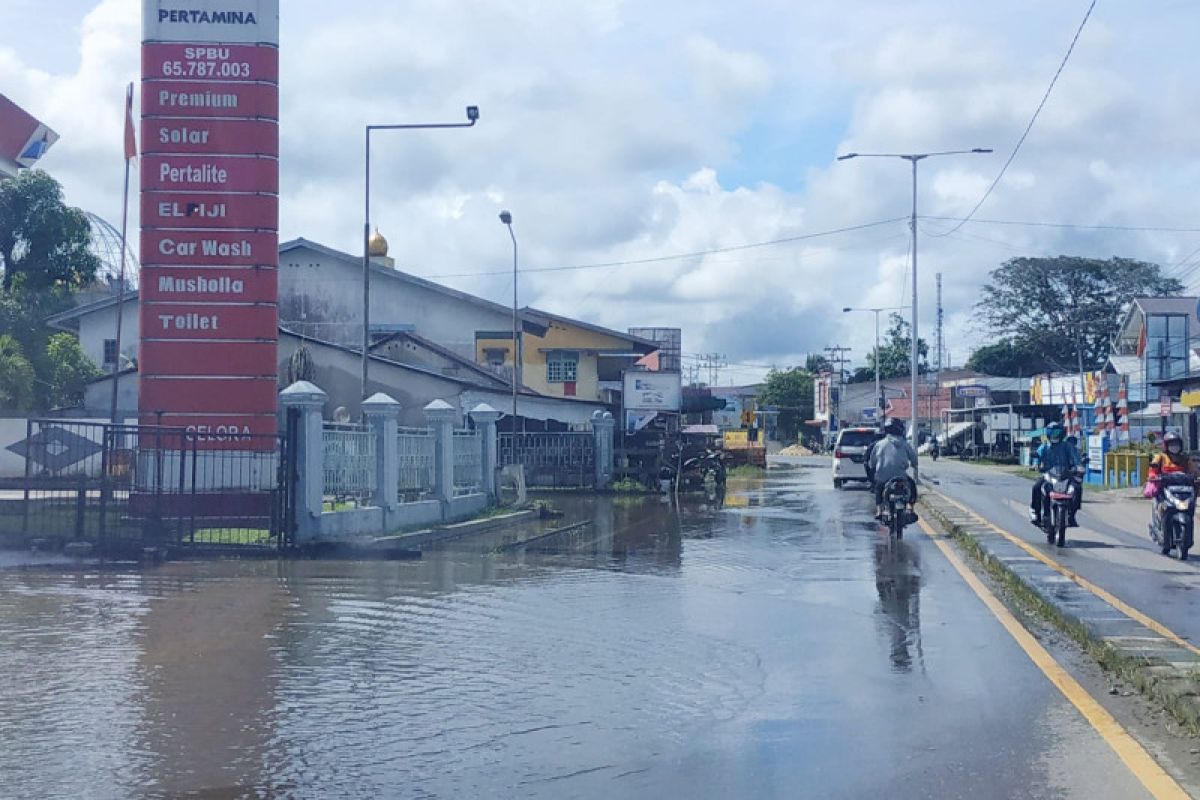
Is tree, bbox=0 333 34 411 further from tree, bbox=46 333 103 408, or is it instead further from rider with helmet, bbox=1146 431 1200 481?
rider with helmet, bbox=1146 431 1200 481

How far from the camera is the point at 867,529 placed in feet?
68.8

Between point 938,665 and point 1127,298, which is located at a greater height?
point 1127,298

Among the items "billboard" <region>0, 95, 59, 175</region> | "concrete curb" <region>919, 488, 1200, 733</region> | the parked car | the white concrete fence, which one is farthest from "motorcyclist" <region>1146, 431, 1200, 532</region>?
the parked car

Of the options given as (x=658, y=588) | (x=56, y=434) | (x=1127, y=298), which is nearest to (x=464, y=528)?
(x=56, y=434)

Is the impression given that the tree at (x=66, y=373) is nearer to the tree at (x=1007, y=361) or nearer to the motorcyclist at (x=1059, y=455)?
the motorcyclist at (x=1059, y=455)

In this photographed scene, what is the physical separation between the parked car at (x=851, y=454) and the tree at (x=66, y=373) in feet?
72.4

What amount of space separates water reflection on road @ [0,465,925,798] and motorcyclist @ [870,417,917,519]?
3194mm

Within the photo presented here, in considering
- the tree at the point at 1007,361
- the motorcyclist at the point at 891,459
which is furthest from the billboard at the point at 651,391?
the tree at the point at 1007,361

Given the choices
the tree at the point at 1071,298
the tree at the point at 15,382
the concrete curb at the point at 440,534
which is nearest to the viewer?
the concrete curb at the point at 440,534

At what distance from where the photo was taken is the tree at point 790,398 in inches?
4631

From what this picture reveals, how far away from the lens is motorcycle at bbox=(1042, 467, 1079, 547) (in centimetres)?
1677

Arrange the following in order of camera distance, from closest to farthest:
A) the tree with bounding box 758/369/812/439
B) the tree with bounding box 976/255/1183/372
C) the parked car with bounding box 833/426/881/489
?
the parked car with bounding box 833/426/881/489 < the tree with bounding box 976/255/1183/372 < the tree with bounding box 758/369/812/439

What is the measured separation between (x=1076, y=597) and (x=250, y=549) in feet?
32.8

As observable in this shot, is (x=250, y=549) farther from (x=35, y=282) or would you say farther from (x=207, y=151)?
(x=35, y=282)
